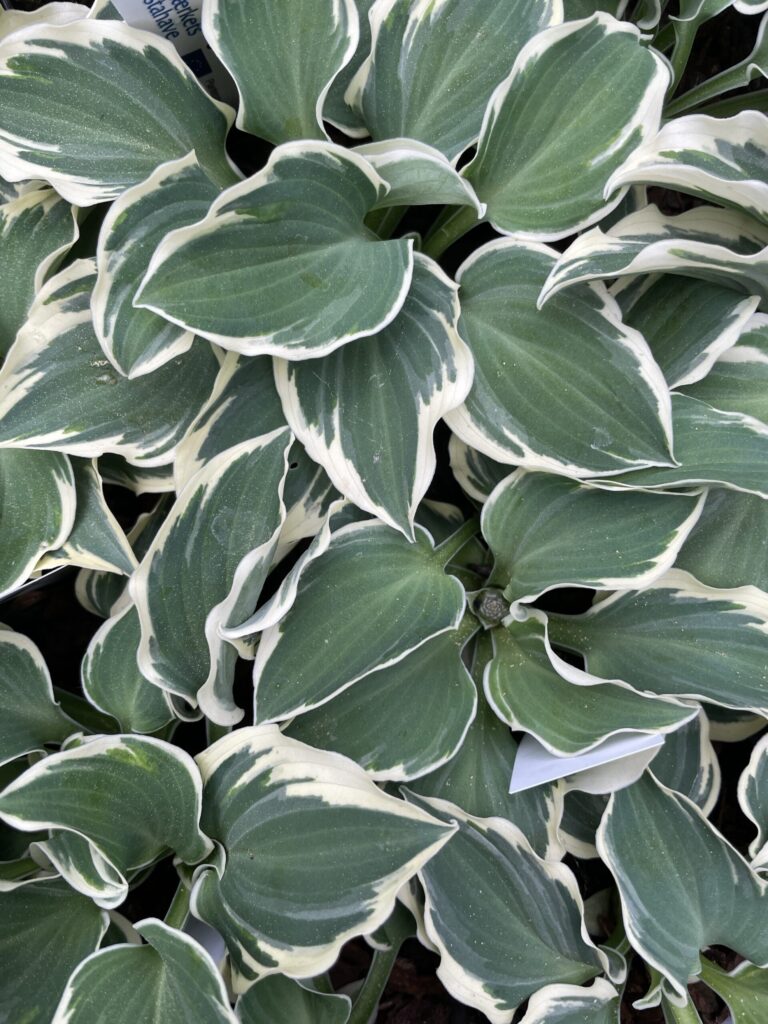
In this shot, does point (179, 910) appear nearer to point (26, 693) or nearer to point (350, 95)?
point (26, 693)

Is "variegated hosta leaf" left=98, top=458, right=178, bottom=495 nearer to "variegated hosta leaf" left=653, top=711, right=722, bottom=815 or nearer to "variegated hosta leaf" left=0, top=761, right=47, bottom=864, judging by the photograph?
"variegated hosta leaf" left=0, top=761, right=47, bottom=864

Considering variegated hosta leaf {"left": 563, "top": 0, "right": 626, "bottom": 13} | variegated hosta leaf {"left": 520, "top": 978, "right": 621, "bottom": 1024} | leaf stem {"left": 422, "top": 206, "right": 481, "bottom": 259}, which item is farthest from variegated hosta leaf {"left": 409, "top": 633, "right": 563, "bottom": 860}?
variegated hosta leaf {"left": 563, "top": 0, "right": 626, "bottom": 13}

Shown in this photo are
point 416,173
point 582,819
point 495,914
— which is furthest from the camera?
point 582,819

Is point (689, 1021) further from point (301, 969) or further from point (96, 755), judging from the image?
point (96, 755)

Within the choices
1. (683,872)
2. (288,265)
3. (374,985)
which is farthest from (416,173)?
(374,985)

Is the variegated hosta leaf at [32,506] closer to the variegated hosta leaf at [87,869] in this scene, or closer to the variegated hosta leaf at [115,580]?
the variegated hosta leaf at [115,580]

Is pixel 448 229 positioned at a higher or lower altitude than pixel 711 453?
higher
